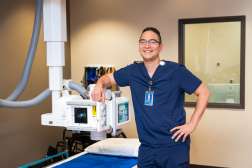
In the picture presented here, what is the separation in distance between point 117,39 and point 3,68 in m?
1.61

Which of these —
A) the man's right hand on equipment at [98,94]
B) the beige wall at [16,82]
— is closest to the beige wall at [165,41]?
the beige wall at [16,82]

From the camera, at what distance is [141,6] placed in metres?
4.83

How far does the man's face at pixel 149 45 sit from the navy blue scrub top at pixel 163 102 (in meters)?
0.11

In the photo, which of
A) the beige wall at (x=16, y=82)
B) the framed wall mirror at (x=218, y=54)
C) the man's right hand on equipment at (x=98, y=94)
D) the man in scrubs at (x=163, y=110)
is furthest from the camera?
the framed wall mirror at (x=218, y=54)

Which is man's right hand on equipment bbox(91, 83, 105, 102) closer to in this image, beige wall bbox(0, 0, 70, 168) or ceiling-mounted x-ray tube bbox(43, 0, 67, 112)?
ceiling-mounted x-ray tube bbox(43, 0, 67, 112)

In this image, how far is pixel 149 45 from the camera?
2.19 metres

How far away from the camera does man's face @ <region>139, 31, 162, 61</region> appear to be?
218 cm

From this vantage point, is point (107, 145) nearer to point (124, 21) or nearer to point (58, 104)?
point (58, 104)

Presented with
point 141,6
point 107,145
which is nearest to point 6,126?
point 107,145

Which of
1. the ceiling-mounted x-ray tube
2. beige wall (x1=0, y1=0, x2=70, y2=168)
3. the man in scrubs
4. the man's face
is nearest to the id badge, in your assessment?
the man in scrubs

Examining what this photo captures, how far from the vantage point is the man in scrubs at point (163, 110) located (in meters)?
2.17

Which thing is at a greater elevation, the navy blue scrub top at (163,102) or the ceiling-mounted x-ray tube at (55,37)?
the ceiling-mounted x-ray tube at (55,37)

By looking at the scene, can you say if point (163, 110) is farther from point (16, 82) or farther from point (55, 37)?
point (16, 82)

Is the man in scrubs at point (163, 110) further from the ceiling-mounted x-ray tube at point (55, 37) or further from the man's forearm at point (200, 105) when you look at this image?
the ceiling-mounted x-ray tube at point (55, 37)
